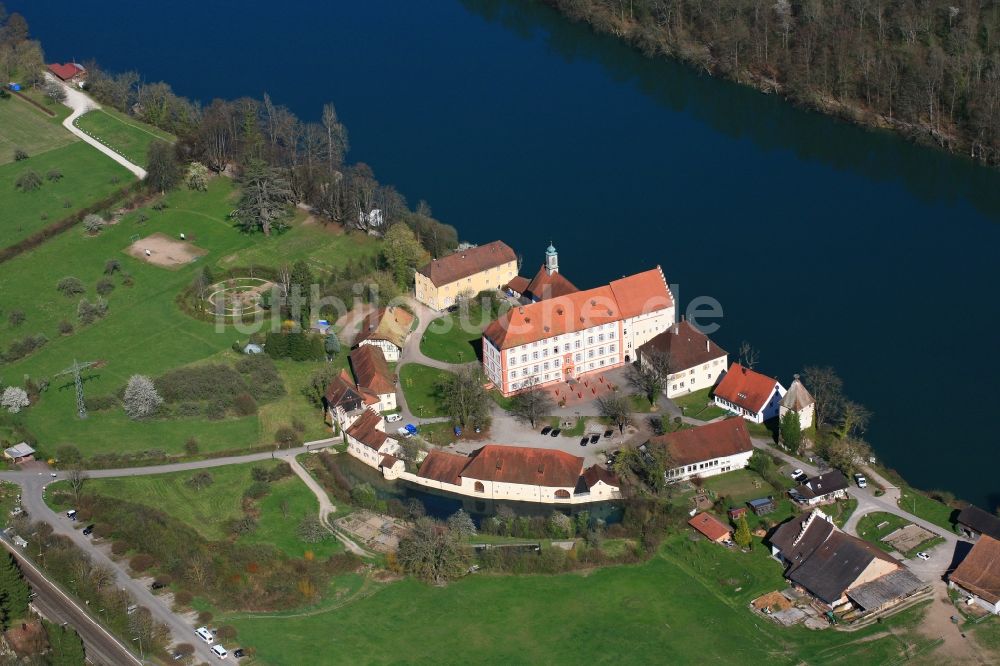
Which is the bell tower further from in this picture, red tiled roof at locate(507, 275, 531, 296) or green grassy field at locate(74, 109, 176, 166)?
green grassy field at locate(74, 109, 176, 166)

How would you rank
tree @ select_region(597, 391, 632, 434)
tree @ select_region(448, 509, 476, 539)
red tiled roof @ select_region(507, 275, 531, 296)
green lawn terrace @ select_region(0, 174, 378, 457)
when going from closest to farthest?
tree @ select_region(448, 509, 476, 539), tree @ select_region(597, 391, 632, 434), green lawn terrace @ select_region(0, 174, 378, 457), red tiled roof @ select_region(507, 275, 531, 296)

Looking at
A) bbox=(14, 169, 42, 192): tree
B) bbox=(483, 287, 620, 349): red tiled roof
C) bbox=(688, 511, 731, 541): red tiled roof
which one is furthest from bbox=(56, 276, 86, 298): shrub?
bbox=(688, 511, 731, 541): red tiled roof

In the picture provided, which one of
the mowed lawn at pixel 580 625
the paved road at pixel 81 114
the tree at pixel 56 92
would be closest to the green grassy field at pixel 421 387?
the mowed lawn at pixel 580 625

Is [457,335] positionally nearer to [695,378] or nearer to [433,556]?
[695,378]

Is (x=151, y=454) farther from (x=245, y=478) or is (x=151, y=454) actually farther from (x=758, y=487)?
(x=758, y=487)

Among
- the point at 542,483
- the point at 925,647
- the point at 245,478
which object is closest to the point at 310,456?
the point at 245,478

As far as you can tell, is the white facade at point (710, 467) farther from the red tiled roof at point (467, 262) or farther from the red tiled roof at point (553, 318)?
the red tiled roof at point (467, 262)
